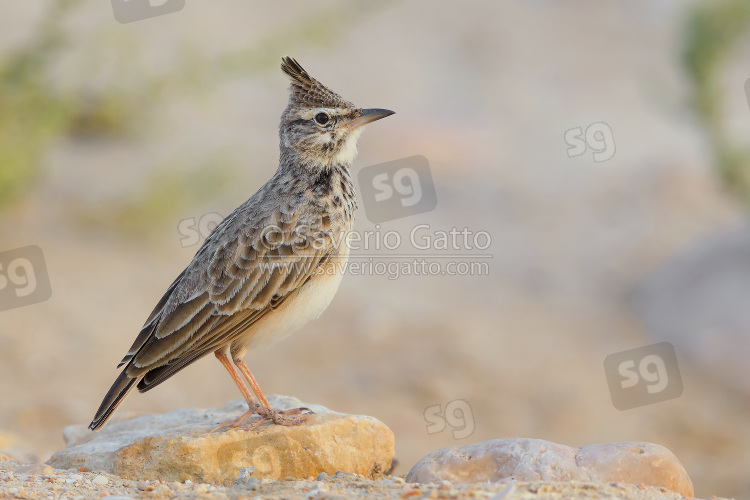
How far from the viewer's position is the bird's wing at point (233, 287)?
562 cm

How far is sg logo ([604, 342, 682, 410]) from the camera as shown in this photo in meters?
11.1

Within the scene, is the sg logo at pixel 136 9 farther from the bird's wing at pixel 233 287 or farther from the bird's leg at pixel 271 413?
the bird's leg at pixel 271 413

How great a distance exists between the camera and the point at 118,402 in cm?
549

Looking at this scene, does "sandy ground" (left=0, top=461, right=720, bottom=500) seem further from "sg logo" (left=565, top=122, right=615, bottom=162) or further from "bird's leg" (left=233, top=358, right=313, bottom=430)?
"sg logo" (left=565, top=122, right=615, bottom=162)

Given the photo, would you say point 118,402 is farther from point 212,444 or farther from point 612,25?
point 612,25

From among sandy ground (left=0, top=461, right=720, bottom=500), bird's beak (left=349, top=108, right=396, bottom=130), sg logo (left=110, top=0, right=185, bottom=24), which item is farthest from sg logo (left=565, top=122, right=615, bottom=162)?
sandy ground (left=0, top=461, right=720, bottom=500)

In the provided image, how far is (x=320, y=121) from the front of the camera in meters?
6.20

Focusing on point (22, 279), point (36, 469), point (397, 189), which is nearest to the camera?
point (36, 469)

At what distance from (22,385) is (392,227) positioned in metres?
6.90

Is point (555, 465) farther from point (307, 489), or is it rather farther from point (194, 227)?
point (194, 227)

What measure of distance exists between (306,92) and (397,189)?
9893 mm

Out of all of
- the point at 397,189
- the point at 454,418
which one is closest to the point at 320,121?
the point at 454,418

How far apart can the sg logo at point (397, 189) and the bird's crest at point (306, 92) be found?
832cm

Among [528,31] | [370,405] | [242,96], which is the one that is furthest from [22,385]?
[528,31]
